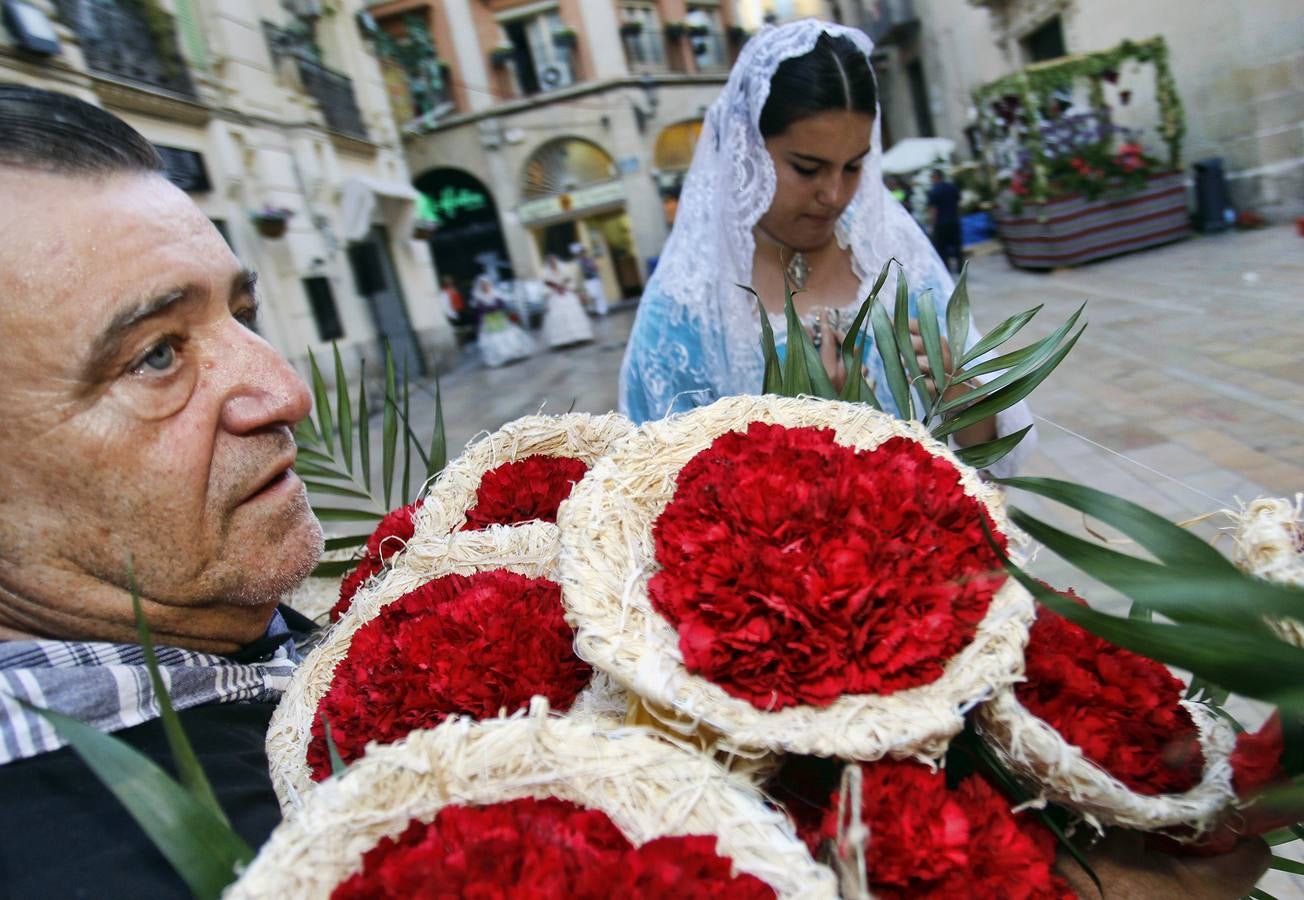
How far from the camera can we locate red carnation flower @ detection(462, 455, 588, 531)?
3.60 ft

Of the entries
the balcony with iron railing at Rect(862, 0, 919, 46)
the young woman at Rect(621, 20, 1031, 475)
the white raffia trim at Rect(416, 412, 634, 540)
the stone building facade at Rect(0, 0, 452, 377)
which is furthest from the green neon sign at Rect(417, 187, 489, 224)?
the white raffia trim at Rect(416, 412, 634, 540)

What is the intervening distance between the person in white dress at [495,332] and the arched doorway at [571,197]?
9956 millimetres

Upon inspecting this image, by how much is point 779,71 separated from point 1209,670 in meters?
1.75

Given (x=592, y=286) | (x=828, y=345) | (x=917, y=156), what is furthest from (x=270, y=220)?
(x=917, y=156)

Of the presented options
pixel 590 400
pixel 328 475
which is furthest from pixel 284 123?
pixel 328 475

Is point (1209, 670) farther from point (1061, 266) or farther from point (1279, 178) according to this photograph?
point (1279, 178)

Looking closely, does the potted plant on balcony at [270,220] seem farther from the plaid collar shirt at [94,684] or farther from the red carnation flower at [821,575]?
the red carnation flower at [821,575]

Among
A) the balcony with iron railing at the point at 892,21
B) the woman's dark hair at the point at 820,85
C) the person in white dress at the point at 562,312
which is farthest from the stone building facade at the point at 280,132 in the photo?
the balcony with iron railing at the point at 892,21

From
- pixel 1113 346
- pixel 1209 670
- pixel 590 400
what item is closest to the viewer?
pixel 1209 670

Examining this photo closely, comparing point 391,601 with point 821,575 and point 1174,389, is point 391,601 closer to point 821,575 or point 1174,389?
point 821,575

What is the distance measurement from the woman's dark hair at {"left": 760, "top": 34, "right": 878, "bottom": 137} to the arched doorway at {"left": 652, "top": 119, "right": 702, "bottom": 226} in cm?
2333

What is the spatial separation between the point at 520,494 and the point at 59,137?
0.67 metres

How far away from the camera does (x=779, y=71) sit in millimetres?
1928

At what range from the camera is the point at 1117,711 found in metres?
0.63
